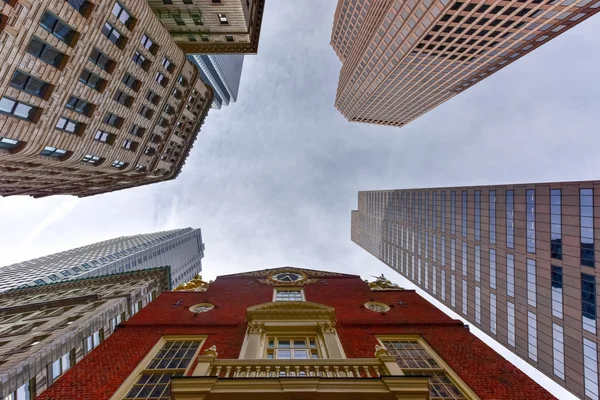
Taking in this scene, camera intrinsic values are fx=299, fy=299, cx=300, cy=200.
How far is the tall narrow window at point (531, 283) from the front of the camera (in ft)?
158

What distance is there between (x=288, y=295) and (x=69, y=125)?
24.6m

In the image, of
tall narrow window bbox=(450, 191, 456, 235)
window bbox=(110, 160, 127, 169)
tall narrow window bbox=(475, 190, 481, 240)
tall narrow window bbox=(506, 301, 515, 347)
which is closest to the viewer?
window bbox=(110, 160, 127, 169)

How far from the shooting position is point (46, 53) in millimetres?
21688

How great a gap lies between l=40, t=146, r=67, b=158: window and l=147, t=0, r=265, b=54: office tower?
19.7 m

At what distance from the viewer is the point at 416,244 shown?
3794 inches

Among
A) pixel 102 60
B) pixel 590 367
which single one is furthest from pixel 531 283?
pixel 102 60

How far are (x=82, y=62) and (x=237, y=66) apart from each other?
190915mm

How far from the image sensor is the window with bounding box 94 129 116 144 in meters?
30.7

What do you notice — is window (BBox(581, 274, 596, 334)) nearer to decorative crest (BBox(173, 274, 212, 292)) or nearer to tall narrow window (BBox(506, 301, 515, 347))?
tall narrow window (BBox(506, 301, 515, 347))

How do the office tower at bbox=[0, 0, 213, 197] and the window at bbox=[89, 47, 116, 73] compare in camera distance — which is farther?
the window at bbox=[89, 47, 116, 73]

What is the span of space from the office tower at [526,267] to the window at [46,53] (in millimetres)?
59527

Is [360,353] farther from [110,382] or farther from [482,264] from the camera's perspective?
[482,264]

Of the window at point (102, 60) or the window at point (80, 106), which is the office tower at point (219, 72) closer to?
the window at point (102, 60)

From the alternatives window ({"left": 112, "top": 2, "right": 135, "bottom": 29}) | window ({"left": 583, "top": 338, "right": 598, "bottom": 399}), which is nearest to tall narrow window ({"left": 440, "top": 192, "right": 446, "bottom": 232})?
window ({"left": 583, "top": 338, "right": 598, "bottom": 399})
